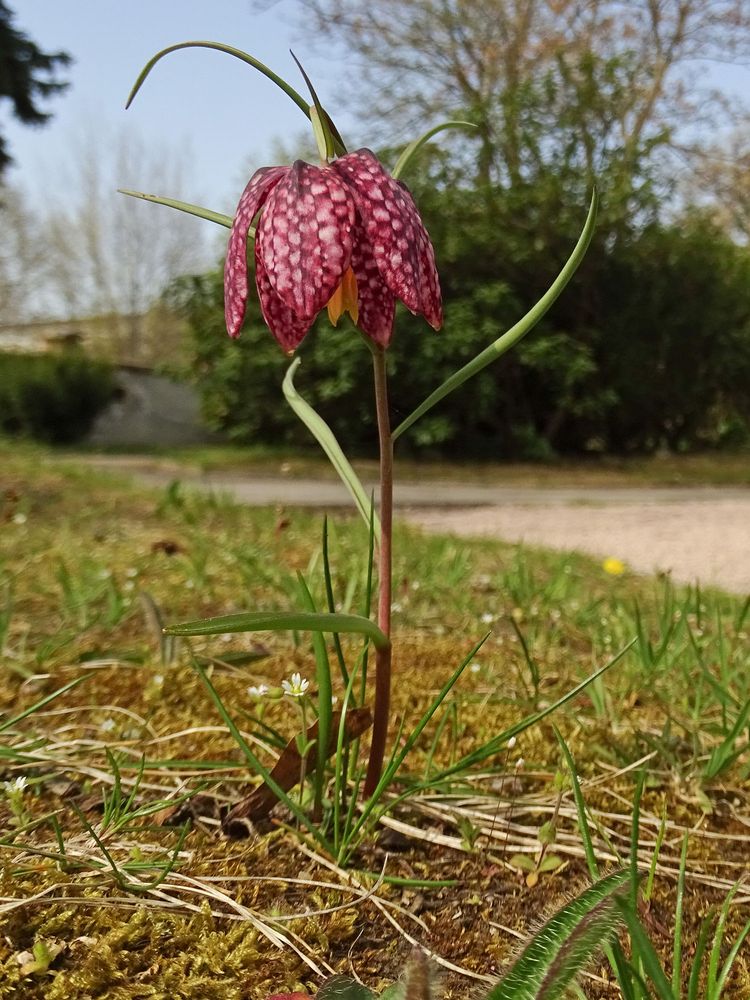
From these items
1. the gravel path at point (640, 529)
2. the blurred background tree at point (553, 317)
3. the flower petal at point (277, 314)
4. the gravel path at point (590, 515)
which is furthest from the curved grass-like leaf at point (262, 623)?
the blurred background tree at point (553, 317)

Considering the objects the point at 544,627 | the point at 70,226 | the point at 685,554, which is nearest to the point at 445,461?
→ the point at 685,554

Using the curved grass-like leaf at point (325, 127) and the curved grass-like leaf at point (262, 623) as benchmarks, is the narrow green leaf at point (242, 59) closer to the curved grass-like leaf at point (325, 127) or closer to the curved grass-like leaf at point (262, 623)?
the curved grass-like leaf at point (325, 127)

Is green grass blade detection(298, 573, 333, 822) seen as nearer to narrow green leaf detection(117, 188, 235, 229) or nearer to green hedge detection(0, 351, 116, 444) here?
narrow green leaf detection(117, 188, 235, 229)

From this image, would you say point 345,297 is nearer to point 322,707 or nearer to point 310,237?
point 310,237

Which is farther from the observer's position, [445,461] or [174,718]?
[445,461]

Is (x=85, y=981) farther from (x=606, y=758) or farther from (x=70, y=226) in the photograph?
(x=70, y=226)
